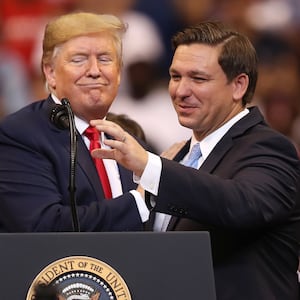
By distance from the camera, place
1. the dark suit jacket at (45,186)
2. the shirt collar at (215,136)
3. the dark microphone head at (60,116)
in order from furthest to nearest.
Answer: the shirt collar at (215,136) < the dark suit jacket at (45,186) < the dark microphone head at (60,116)

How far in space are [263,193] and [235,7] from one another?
2.95 m

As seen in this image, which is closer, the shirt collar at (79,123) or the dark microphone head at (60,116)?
the dark microphone head at (60,116)

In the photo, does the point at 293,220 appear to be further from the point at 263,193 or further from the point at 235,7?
the point at 235,7

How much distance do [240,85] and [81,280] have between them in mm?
837

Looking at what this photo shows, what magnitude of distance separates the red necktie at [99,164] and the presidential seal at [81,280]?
696 millimetres

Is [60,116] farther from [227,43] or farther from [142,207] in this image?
[227,43]

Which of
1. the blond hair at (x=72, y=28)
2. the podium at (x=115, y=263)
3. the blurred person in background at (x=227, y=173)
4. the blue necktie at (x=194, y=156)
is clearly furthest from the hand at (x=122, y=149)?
the blond hair at (x=72, y=28)

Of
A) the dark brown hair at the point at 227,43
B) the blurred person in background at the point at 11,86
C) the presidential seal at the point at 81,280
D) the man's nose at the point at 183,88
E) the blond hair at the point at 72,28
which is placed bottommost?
the presidential seal at the point at 81,280

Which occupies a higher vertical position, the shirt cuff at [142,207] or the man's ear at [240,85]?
the man's ear at [240,85]

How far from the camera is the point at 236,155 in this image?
230 cm

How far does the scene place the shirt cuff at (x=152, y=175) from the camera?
6.73ft

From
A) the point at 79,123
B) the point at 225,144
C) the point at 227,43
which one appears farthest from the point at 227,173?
the point at 79,123

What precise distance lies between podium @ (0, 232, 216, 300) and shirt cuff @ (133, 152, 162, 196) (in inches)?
9.0

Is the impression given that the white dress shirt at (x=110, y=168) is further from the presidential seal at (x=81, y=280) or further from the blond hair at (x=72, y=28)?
the presidential seal at (x=81, y=280)
